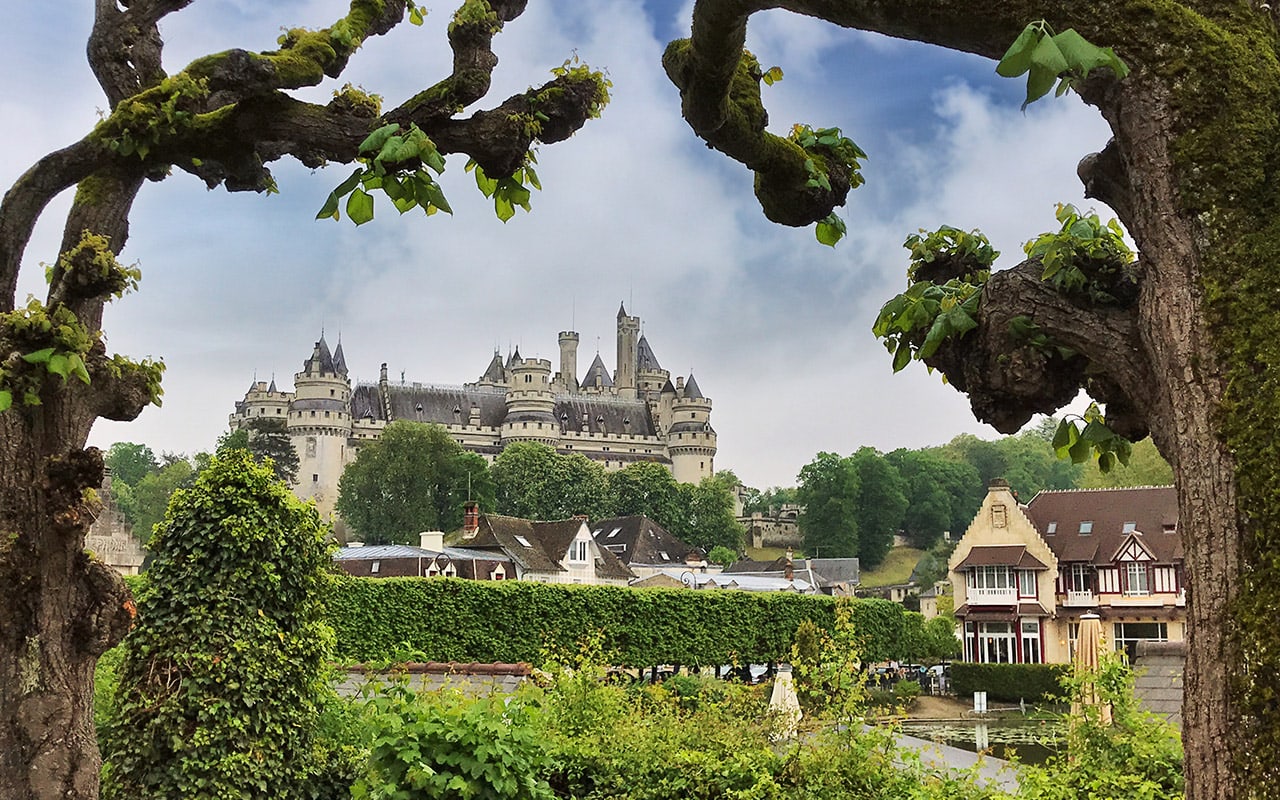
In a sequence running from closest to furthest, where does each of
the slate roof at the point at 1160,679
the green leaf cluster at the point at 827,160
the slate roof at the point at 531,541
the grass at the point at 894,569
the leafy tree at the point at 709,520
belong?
the green leaf cluster at the point at 827,160, the slate roof at the point at 1160,679, the slate roof at the point at 531,541, the grass at the point at 894,569, the leafy tree at the point at 709,520

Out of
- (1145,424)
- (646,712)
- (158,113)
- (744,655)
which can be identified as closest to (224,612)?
(646,712)

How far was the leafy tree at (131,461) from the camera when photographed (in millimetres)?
115125

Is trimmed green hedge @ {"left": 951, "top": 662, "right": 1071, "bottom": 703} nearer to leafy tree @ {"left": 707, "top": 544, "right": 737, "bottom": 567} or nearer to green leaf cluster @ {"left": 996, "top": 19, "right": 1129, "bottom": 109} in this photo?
green leaf cluster @ {"left": 996, "top": 19, "right": 1129, "bottom": 109}

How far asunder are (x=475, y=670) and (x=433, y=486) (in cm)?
7515

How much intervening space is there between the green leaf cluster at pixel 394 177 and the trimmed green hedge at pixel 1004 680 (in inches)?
1477

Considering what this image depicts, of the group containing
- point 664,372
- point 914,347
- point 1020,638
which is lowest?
point 1020,638

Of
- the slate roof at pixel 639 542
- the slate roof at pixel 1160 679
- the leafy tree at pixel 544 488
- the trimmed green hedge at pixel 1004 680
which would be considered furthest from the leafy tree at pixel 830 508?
the slate roof at pixel 1160 679

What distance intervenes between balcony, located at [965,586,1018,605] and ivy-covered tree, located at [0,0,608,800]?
44.8 meters

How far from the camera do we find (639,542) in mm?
71188

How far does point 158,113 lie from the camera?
14.2 ft

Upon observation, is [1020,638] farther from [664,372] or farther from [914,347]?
[664,372]

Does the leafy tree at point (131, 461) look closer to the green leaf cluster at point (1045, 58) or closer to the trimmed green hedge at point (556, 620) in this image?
the trimmed green hedge at point (556, 620)

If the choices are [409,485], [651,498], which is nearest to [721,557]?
[651,498]

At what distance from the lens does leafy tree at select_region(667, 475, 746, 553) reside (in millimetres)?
98062
